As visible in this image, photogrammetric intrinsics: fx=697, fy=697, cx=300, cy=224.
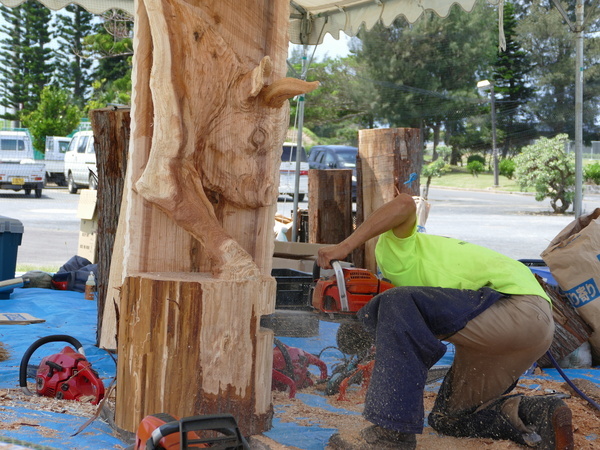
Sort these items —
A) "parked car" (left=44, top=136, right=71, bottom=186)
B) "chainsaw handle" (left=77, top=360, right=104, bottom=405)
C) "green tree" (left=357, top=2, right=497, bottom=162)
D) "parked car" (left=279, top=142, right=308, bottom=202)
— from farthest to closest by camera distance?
1. "green tree" (left=357, top=2, right=497, bottom=162)
2. "parked car" (left=44, top=136, right=71, bottom=186)
3. "parked car" (left=279, top=142, right=308, bottom=202)
4. "chainsaw handle" (left=77, top=360, right=104, bottom=405)

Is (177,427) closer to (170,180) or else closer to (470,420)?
(170,180)

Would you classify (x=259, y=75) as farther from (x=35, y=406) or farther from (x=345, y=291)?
(x=35, y=406)

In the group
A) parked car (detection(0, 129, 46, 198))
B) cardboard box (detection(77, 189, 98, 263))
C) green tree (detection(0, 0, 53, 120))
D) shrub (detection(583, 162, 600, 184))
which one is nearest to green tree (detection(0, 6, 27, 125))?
green tree (detection(0, 0, 53, 120))

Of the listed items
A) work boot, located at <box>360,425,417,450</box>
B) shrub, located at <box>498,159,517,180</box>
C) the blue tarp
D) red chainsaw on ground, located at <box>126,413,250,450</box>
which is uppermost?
shrub, located at <box>498,159,517,180</box>

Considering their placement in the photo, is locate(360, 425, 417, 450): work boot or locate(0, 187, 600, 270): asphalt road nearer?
locate(360, 425, 417, 450): work boot

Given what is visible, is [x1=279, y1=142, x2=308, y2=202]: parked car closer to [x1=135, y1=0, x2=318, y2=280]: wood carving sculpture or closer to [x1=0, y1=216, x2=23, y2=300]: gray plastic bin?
[x1=0, y1=216, x2=23, y2=300]: gray plastic bin

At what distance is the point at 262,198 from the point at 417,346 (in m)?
0.84

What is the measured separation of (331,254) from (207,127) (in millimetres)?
676

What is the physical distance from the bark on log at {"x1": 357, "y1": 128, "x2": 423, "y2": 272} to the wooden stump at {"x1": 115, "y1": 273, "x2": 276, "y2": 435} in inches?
108

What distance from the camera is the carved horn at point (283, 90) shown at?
96.6 inches

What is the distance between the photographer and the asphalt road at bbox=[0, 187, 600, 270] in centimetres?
959

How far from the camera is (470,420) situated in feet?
8.87

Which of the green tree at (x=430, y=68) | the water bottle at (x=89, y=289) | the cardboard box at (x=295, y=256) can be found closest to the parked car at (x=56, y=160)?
the green tree at (x=430, y=68)

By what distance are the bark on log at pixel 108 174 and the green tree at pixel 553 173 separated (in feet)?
51.2
